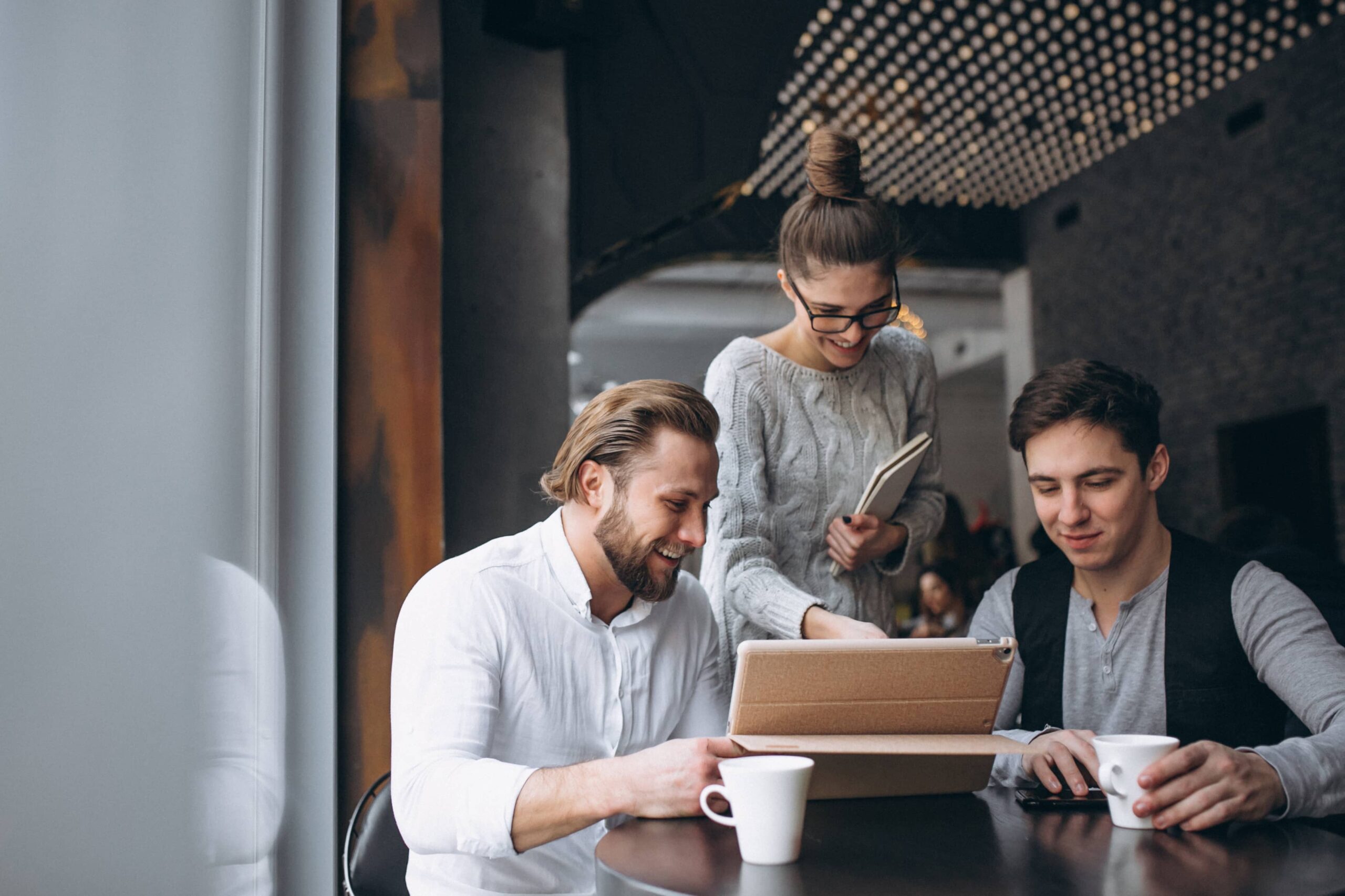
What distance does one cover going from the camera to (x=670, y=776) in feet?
3.51

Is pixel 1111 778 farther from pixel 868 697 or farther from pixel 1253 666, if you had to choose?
pixel 1253 666

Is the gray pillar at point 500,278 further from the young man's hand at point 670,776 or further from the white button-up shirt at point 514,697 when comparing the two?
the young man's hand at point 670,776

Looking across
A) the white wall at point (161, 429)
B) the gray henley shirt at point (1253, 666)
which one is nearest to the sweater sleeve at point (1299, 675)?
the gray henley shirt at point (1253, 666)

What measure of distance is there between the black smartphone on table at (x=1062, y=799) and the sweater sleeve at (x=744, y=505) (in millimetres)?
447

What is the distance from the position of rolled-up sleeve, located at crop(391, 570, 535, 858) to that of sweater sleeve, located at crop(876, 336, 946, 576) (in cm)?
82

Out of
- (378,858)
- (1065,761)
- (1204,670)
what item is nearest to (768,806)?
(1065,761)

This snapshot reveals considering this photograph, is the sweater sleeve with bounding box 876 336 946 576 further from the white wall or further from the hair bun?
the white wall

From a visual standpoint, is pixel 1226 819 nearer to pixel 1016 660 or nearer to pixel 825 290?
pixel 1016 660

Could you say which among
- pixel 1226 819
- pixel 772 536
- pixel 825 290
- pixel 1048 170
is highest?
pixel 1048 170

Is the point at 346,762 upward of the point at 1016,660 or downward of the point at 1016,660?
downward

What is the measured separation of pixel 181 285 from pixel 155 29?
1.19 feet

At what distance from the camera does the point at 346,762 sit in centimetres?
236

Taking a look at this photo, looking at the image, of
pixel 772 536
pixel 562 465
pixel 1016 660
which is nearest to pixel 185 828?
pixel 562 465

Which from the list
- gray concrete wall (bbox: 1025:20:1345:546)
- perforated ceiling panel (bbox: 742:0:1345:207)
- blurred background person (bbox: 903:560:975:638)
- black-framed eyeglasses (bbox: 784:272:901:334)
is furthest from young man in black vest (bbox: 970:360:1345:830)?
gray concrete wall (bbox: 1025:20:1345:546)
